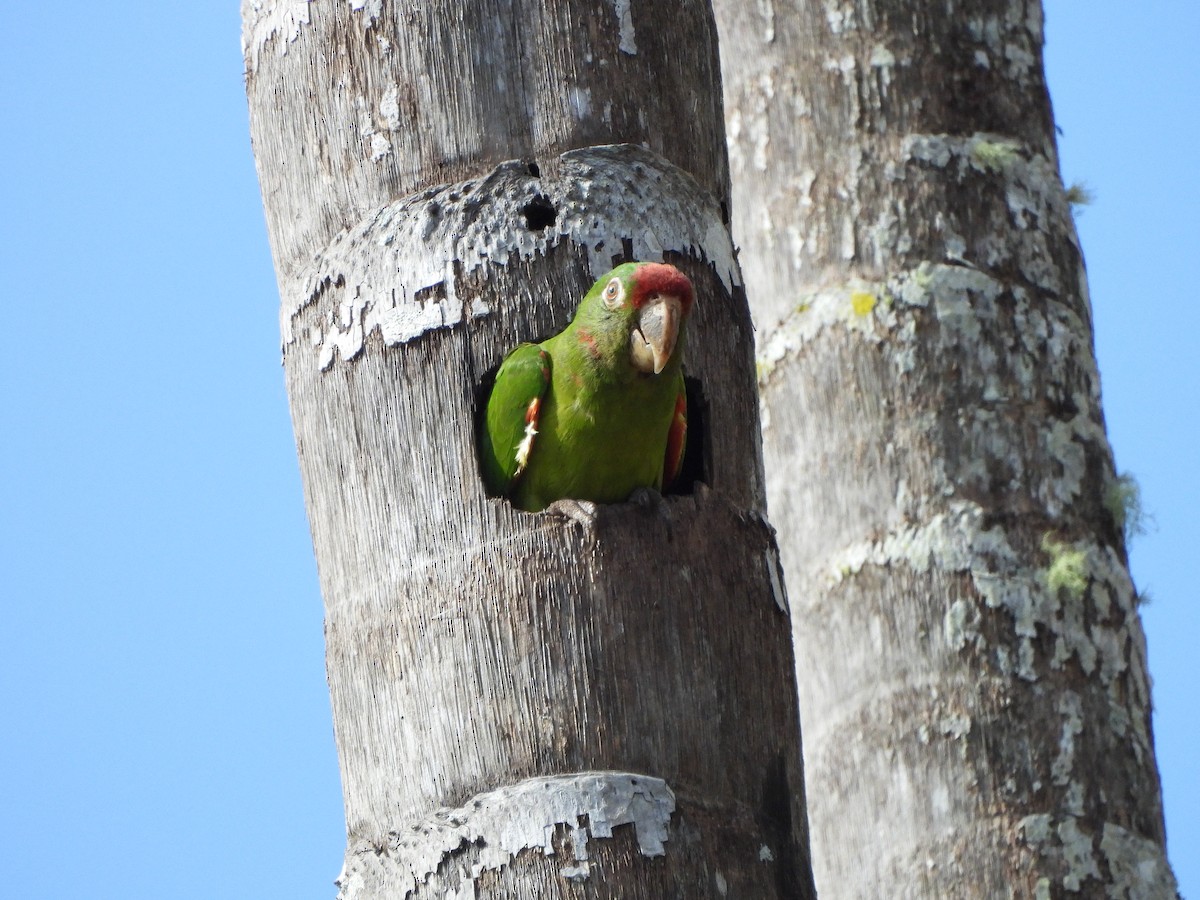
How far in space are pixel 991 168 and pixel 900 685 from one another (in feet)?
5.60

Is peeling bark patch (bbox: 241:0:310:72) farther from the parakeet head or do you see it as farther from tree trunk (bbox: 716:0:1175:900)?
tree trunk (bbox: 716:0:1175:900)

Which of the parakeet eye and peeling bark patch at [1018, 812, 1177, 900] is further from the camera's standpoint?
peeling bark patch at [1018, 812, 1177, 900]

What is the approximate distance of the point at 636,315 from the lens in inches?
126

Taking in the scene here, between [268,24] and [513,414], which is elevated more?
[268,24]

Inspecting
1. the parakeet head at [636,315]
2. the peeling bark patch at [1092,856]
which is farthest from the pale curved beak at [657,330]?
the peeling bark patch at [1092,856]

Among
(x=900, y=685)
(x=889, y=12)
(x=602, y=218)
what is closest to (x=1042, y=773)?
(x=900, y=685)

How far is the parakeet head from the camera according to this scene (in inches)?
117

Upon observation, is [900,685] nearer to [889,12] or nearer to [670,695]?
[670,695]

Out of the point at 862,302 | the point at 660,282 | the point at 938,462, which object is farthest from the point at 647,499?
the point at 862,302

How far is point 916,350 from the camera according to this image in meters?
4.55

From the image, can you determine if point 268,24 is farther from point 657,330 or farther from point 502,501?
point 502,501

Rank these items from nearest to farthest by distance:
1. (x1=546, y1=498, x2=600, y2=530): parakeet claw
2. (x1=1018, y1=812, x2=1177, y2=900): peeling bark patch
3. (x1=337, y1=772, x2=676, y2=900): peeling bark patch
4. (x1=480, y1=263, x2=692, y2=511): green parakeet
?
(x1=337, y1=772, x2=676, y2=900): peeling bark patch, (x1=546, y1=498, x2=600, y2=530): parakeet claw, (x1=480, y1=263, x2=692, y2=511): green parakeet, (x1=1018, y1=812, x2=1177, y2=900): peeling bark patch

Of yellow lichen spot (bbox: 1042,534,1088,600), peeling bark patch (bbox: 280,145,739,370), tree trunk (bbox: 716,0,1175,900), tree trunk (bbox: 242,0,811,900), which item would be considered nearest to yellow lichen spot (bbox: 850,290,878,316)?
tree trunk (bbox: 716,0,1175,900)

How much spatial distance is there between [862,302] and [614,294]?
1.76 m
